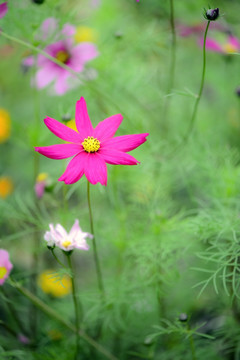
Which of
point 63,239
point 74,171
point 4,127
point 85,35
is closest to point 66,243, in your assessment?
point 63,239

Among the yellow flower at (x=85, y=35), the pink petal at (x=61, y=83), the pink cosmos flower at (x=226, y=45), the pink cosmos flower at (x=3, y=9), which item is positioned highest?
the yellow flower at (x=85, y=35)

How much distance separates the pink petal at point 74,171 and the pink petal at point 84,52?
0.43 metres

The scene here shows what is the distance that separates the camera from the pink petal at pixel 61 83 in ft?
2.74

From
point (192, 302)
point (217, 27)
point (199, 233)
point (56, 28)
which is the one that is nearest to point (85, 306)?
point (192, 302)

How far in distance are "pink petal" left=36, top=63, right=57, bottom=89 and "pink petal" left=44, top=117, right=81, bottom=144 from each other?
0.35 meters

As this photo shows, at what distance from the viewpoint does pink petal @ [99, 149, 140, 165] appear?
0.49 meters

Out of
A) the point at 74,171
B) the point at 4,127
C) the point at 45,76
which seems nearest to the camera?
the point at 74,171

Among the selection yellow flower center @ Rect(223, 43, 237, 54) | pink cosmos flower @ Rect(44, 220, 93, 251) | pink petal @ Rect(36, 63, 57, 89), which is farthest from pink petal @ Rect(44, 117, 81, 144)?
yellow flower center @ Rect(223, 43, 237, 54)

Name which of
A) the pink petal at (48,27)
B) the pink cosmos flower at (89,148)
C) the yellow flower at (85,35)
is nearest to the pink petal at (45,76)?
the pink petal at (48,27)

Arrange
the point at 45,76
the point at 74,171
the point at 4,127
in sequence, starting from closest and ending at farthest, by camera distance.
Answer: the point at 74,171, the point at 45,76, the point at 4,127

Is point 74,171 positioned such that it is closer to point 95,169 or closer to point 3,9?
point 95,169

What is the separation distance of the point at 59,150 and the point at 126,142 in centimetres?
10

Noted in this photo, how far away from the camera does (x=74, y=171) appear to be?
0.49 metres

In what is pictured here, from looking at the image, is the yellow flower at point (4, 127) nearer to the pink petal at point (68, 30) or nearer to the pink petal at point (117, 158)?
the pink petal at point (68, 30)
